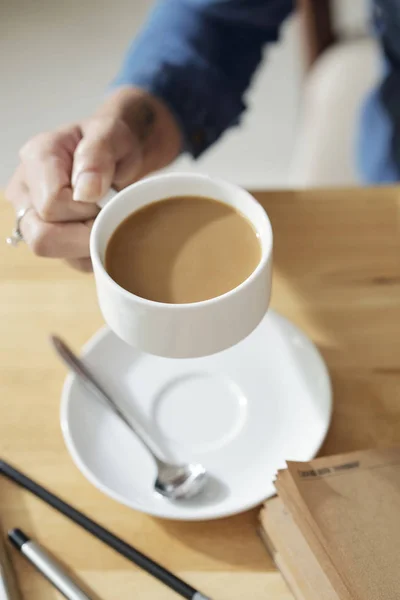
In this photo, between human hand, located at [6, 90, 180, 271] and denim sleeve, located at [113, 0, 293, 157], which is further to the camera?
denim sleeve, located at [113, 0, 293, 157]

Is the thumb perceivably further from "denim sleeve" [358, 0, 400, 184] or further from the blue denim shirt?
"denim sleeve" [358, 0, 400, 184]

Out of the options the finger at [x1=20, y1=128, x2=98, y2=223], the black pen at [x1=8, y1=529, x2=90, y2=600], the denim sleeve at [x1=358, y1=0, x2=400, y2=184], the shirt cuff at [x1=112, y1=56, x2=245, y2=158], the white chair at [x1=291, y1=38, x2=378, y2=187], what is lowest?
the white chair at [x1=291, y1=38, x2=378, y2=187]

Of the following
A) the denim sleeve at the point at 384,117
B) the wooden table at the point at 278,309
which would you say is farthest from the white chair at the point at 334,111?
the wooden table at the point at 278,309

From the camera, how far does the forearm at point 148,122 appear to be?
0.81 metres

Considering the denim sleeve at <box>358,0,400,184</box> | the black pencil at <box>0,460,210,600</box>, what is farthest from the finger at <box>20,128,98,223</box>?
the denim sleeve at <box>358,0,400,184</box>

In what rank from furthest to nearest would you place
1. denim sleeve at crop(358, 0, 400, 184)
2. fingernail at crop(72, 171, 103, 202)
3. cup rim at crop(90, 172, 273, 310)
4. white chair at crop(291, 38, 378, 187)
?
white chair at crop(291, 38, 378, 187), denim sleeve at crop(358, 0, 400, 184), fingernail at crop(72, 171, 103, 202), cup rim at crop(90, 172, 273, 310)

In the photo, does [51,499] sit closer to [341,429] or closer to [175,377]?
[175,377]

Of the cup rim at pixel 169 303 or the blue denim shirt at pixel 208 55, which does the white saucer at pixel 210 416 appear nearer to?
the cup rim at pixel 169 303

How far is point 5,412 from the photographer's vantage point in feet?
2.31

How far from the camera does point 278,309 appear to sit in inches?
30.5

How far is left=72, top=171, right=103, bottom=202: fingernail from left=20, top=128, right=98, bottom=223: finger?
0.08 ft

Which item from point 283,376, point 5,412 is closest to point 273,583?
point 283,376

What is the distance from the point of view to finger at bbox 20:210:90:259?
2.16ft

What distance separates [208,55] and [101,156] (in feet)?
1.22
